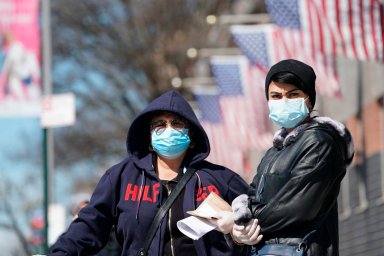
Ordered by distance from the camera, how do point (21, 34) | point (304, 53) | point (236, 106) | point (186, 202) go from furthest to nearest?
point (236, 106)
point (21, 34)
point (304, 53)
point (186, 202)

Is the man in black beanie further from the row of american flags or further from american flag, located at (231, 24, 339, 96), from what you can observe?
american flag, located at (231, 24, 339, 96)

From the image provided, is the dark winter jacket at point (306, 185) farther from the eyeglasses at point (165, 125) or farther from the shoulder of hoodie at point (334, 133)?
the eyeglasses at point (165, 125)

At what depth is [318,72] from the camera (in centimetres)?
1995

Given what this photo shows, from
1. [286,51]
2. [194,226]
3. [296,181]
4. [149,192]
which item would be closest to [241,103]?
[286,51]

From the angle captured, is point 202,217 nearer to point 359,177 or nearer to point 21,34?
point 21,34

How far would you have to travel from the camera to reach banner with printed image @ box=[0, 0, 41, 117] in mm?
22250

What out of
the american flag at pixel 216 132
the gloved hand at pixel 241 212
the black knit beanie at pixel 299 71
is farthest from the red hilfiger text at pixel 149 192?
the american flag at pixel 216 132

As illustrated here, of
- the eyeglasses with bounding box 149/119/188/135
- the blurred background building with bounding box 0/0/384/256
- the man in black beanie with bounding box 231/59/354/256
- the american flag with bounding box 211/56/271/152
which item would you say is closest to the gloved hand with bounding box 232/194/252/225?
the man in black beanie with bounding box 231/59/354/256

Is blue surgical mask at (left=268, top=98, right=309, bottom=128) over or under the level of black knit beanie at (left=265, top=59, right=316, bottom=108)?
under

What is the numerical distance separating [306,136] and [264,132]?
70.2ft

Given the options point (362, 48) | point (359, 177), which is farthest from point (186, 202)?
point (359, 177)

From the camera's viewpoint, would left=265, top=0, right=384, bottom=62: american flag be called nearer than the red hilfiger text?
No

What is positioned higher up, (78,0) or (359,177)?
(78,0)

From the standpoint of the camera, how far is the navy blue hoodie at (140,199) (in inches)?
305
